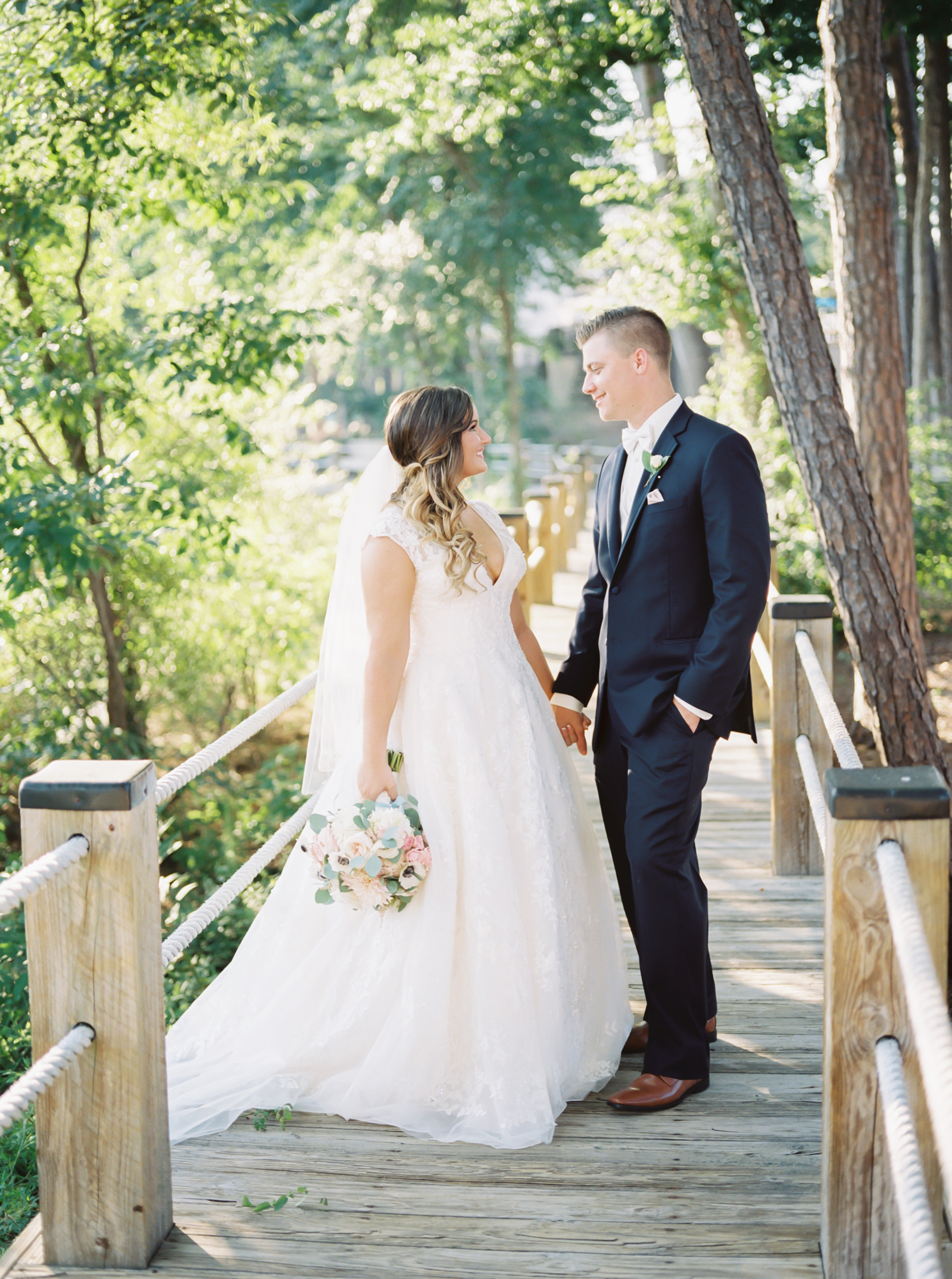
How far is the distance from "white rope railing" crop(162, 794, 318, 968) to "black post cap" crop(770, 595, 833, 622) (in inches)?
74.3

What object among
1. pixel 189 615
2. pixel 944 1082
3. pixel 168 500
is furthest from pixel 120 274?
pixel 944 1082

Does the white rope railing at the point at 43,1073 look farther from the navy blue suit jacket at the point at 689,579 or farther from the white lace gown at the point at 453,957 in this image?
the navy blue suit jacket at the point at 689,579

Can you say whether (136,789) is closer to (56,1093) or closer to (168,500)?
(56,1093)

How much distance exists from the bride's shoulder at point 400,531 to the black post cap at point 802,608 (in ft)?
5.89

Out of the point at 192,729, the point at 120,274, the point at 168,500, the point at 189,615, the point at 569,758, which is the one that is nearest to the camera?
the point at 569,758

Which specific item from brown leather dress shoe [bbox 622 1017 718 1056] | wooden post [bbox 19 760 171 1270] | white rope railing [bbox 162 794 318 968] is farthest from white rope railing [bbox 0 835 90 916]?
brown leather dress shoe [bbox 622 1017 718 1056]

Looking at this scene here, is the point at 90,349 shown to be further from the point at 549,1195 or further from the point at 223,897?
the point at 549,1195

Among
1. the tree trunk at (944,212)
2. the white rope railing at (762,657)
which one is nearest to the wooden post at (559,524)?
the tree trunk at (944,212)

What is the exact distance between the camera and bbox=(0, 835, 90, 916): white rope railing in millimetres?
1992

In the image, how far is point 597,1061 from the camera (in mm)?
3191

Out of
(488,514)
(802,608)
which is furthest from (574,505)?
(488,514)

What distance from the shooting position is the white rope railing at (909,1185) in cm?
153

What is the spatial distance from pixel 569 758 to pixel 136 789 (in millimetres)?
1490

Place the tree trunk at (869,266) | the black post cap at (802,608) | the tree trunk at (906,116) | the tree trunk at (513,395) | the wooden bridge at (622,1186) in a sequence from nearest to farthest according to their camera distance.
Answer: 1. the wooden bridge at (622,1186)
2. the black post cap at (802,608)
3. the tree trunk at (869,266)
4. the tree trunk at (906,116)
5. the tree trunk at (513,395)
